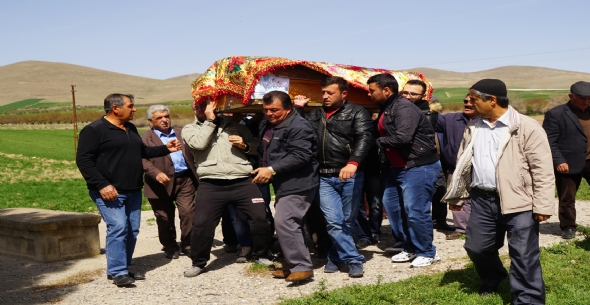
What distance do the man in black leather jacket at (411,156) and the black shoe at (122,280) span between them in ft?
9.36

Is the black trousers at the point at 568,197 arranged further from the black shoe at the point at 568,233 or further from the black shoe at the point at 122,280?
the black shoe at the point at 122,280

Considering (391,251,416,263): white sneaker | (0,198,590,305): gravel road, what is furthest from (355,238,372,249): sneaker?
(391,251,416,263): white sneaker

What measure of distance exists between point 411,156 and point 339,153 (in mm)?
746

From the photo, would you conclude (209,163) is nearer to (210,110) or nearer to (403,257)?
(210,110)

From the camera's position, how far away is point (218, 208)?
700 centimetres

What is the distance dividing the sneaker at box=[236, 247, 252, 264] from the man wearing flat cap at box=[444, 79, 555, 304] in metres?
2.94

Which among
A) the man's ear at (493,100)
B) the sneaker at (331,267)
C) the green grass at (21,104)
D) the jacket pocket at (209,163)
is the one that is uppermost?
the man's ear at (493,100)

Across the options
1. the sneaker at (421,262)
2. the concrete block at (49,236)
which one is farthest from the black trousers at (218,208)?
the concrete block at (49,236)

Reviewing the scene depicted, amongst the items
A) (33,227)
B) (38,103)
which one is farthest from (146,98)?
(33,227)

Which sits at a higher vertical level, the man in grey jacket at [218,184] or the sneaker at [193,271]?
the man in grey jacket at [218,184]

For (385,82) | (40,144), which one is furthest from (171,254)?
(40,144)

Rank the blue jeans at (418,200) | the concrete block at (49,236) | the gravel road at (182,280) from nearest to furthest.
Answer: the gravel road at (182,280) < the blue jeans at (418,200) < the concrete block at (49,236)

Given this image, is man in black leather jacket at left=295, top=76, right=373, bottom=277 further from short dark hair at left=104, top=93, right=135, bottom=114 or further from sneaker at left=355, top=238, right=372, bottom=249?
short dark hair at left=104, top=93, right=135, bottom=114

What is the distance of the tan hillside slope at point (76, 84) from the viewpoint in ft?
342
